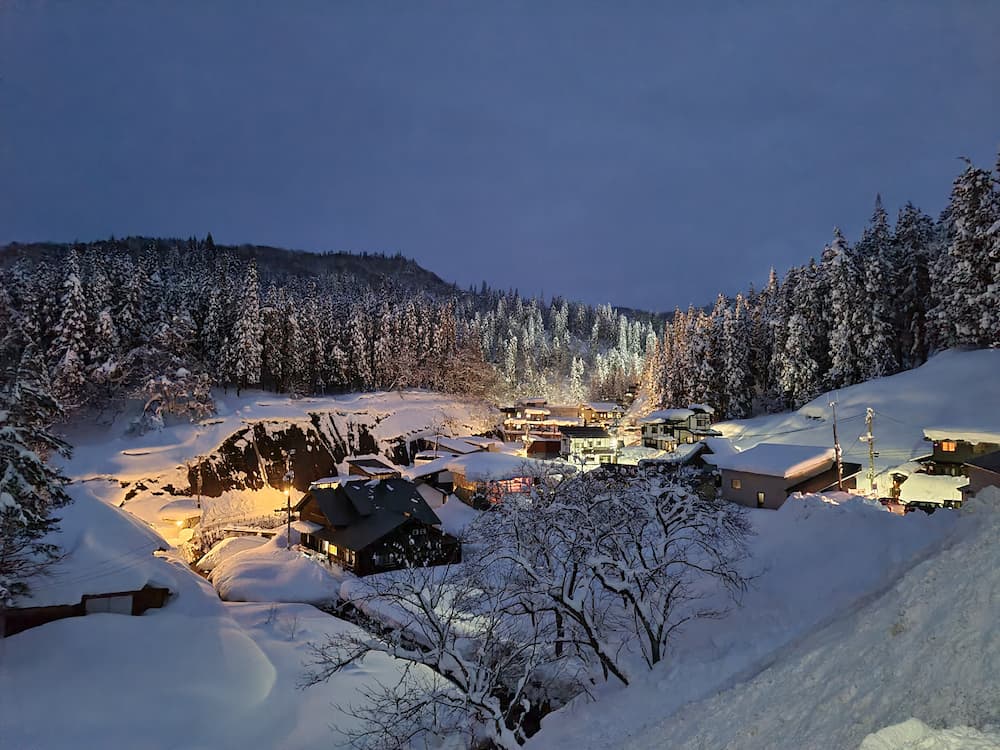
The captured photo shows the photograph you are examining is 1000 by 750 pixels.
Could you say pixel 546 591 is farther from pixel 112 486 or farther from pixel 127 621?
pixel 112 486

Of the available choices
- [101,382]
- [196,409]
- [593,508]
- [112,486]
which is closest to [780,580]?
[593,508]

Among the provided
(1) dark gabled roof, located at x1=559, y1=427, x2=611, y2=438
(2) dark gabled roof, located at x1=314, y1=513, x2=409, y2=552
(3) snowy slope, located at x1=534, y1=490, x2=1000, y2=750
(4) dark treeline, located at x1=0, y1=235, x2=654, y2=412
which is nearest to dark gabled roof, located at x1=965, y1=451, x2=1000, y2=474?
(3) snowy slope, located at x1=534, y1=490, x2=1000, y2=750

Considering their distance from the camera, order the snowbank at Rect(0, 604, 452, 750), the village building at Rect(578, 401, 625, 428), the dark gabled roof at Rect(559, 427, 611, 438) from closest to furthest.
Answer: the snowbank at Rect(0, 604, 452, 750) → the dark gabled roof at Rect(559, 427, 611, 438) → the village building at Rect(578, 401, 625, 428)

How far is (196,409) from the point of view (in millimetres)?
44250

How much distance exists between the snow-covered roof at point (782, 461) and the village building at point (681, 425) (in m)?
17.9

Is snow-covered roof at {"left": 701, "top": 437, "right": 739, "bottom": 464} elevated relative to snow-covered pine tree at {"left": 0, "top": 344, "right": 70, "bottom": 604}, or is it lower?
lower

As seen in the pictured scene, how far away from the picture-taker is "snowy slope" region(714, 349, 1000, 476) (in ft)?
105

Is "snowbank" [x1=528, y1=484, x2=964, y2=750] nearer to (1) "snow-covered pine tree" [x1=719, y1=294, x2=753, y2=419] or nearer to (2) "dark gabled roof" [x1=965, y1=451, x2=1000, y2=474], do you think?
(2) "dark gabled roof" [x1=965, y1=451, x2=1000, y2=474]

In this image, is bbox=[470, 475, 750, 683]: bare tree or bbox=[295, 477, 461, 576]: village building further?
bbox=[295, 477, 461, 576]: village building

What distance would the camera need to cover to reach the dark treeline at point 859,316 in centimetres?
3672

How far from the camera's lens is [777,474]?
28359 mm

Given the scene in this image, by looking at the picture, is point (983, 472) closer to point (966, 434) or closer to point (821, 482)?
point (821, 482)

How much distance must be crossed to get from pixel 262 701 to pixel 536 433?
1938 inches

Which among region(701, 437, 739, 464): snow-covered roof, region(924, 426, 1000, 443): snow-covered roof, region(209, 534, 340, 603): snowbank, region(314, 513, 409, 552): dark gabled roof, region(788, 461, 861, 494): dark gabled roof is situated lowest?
region(209, 534, 340, 603): snowbank
